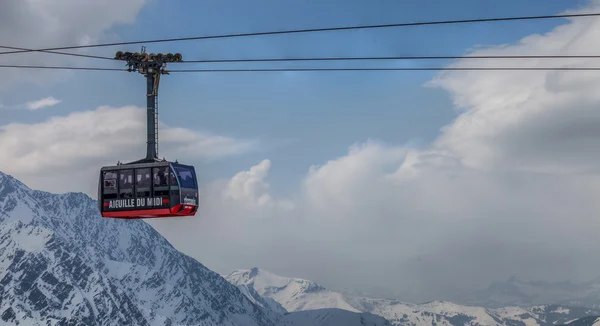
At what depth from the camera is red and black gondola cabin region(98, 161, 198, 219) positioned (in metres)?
60.0

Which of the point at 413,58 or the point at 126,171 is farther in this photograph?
the point at 126,171

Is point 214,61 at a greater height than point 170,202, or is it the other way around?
point 214,61

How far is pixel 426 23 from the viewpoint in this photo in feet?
149

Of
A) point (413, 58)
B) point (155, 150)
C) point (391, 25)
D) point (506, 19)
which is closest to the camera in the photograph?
point (506, 19)

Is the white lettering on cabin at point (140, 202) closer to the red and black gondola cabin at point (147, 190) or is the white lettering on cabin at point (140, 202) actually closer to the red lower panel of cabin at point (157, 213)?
the red and black gondola cabin at point (147, 190)

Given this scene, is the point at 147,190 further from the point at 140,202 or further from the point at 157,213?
the point at 157,213

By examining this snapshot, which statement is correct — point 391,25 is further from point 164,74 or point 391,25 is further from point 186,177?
point 186,177

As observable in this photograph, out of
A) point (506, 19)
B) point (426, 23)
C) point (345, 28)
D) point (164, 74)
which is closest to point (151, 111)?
point (164, 74)

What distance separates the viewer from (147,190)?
6025cm

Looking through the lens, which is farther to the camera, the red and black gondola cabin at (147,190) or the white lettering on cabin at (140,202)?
the white lettering on cabin at (140,202)

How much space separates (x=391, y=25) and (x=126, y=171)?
23.6 m

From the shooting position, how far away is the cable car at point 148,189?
5984cm

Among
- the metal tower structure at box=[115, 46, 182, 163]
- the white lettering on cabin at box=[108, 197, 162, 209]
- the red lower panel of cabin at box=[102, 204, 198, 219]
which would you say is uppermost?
the metal tower structure at box=[115, 46, 182, 163]

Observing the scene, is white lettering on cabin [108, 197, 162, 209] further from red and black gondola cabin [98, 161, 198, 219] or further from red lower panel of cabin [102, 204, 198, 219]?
red lower panel of cabin [102, 204, 198, 219]
